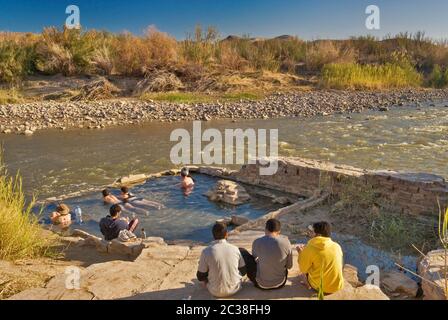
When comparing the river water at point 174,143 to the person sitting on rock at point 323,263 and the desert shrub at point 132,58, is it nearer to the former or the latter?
the desert shrub at point 132,58

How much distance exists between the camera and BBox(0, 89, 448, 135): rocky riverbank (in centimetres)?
1681

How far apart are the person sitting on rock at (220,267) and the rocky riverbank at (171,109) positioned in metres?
12.7

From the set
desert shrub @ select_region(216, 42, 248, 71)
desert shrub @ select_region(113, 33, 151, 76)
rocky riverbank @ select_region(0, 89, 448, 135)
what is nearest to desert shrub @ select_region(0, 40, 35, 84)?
rocky riverbank @ select_region(0, 89, 448, 135)

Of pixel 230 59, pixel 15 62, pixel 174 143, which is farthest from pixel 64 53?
pixel 174 143

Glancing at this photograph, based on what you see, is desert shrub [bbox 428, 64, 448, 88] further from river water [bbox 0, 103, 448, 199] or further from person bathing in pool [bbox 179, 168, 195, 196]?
person bathing in pool [bbox 179, 168, 195, 196]

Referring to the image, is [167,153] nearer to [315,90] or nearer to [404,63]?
[315,90]

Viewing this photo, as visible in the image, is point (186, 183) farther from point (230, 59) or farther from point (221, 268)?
point (230, 59)

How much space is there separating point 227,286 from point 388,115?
16289mm

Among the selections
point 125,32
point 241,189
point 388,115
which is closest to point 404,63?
point 388,115

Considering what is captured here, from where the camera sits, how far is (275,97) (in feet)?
72.2

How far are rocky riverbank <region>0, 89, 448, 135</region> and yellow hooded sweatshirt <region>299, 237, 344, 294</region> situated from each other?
13.3m

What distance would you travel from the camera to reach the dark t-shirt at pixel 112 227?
22.4 feet

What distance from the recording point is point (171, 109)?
62.1 ft
